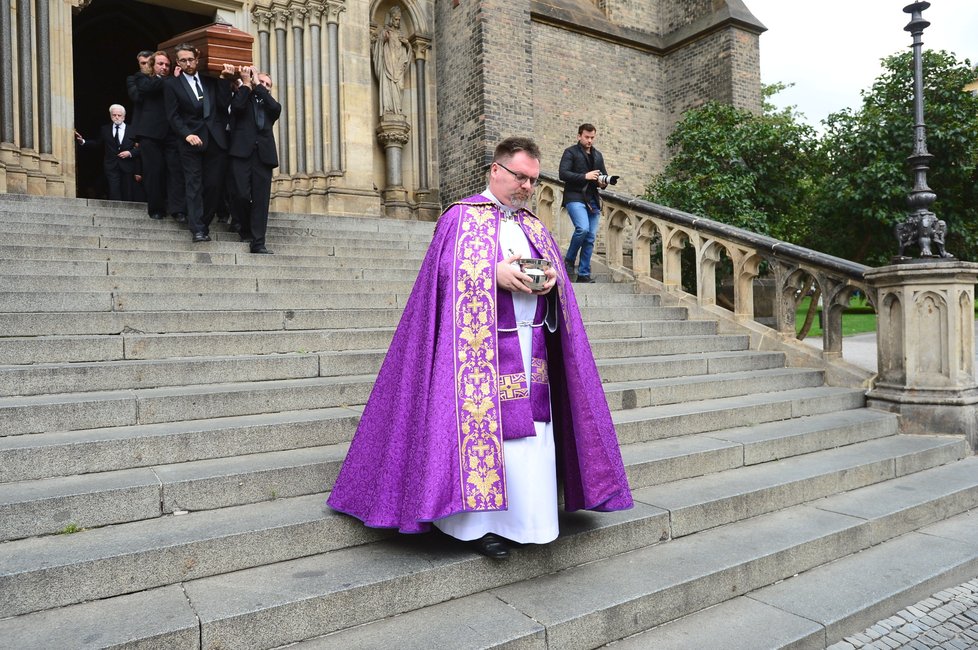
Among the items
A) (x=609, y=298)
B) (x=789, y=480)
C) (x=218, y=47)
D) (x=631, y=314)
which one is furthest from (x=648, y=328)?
(x=218, y=47)

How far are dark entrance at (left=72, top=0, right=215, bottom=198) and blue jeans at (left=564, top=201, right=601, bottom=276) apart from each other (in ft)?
36.0

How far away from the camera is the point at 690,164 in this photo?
13.3m

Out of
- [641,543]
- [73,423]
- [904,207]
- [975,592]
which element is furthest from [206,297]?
[904,207]

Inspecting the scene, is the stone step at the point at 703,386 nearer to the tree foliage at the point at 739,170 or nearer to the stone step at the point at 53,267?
the stone step at the point at 53,267

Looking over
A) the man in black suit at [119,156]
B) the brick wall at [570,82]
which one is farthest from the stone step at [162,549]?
the brick wall at [570,82]

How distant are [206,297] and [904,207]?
49.2 ft

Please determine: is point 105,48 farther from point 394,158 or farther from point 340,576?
point 340,576

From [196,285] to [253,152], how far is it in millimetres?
2131

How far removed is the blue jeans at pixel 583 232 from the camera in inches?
326

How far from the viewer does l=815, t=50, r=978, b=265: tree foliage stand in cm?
1471

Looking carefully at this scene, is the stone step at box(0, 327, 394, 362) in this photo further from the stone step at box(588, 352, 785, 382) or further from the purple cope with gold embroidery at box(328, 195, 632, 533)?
the purple cope with gold embroidery at box(328, 195, 632, 533)

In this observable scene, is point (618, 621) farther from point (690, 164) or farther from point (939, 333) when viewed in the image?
point (690, 164)

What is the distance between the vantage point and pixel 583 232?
827 cm

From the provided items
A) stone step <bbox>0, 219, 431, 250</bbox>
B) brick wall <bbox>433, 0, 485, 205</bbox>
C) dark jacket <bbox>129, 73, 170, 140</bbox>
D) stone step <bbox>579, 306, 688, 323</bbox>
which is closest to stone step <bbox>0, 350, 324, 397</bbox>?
stone step <bbox>0, 219, 431, 250</bbox>
